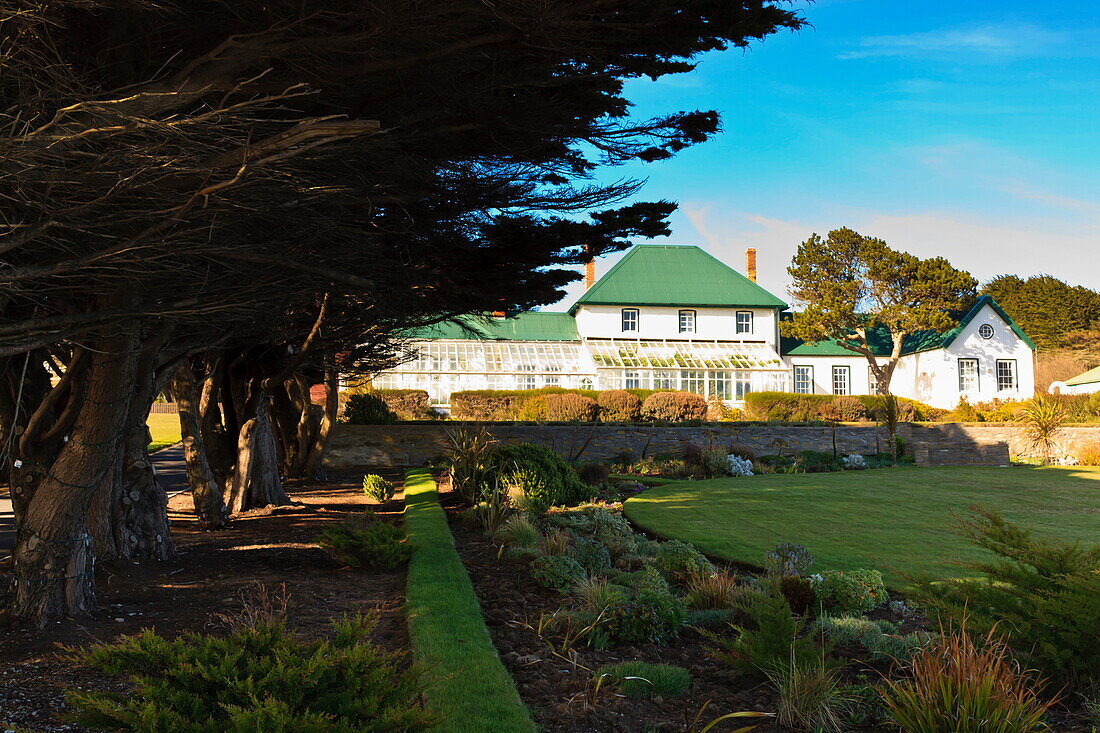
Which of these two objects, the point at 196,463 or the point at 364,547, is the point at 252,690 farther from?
the point at 196,463

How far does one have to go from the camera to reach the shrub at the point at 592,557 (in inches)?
343

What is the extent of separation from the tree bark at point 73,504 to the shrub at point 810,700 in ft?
16.6

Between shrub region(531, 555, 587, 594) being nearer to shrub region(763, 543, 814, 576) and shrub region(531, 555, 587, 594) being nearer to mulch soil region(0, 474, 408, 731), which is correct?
mulch soil region(0, 474, 408, 731)

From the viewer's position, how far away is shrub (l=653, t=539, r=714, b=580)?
8.30 meters

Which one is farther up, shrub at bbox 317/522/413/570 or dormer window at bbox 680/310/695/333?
dormer window at bbox 680/310/695/333

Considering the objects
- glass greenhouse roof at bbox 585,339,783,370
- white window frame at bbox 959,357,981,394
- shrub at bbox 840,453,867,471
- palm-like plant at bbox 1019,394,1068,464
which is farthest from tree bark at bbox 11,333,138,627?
white window frame at bbox 959,357,981,394

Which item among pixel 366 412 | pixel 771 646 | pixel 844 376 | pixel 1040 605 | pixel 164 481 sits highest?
pixel 844 376

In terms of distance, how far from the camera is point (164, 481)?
62.5 ft

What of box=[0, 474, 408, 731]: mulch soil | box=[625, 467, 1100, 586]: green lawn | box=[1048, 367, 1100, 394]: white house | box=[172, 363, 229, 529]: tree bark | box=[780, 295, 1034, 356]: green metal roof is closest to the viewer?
box=[0, 474, 408, 731]: mulch soil

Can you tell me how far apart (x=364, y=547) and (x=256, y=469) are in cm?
596

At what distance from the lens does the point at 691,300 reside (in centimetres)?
Answer: 4319

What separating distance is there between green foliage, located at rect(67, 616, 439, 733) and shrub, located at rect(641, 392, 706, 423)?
26289 millimetres

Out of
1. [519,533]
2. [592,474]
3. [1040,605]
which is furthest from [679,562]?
[592,474]

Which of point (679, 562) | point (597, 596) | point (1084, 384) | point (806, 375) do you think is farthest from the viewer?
point (1084, 384)
